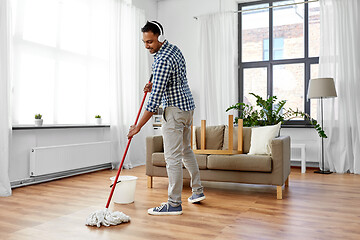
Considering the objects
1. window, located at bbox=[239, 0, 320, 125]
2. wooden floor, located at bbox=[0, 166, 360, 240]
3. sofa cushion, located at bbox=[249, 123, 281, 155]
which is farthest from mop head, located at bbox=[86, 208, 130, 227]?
window, located at bbox=[239, 0, 320, 125]

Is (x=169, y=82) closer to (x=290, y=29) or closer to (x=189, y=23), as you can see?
(x=290, y=29)

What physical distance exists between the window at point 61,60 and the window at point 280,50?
229 centimetres

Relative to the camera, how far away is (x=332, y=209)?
2650 mm

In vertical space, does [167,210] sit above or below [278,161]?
below

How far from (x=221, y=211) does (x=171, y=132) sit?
74 centimetres

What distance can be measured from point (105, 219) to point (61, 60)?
2671 mm

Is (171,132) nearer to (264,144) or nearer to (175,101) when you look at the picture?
(175,101)

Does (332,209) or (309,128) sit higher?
(309,128)

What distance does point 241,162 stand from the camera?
3.12 m

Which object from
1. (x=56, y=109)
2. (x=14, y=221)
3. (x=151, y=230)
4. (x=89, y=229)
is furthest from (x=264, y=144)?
(x=56, y=109)

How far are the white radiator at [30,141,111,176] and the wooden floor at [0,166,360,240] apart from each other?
220 mm

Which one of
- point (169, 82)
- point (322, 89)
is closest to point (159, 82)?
point (169, 82)

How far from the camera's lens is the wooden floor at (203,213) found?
2084mm

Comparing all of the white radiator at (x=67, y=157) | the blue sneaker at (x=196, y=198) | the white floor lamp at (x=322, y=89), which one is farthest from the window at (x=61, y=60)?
the white floor lamp at (x=322, y=89)
